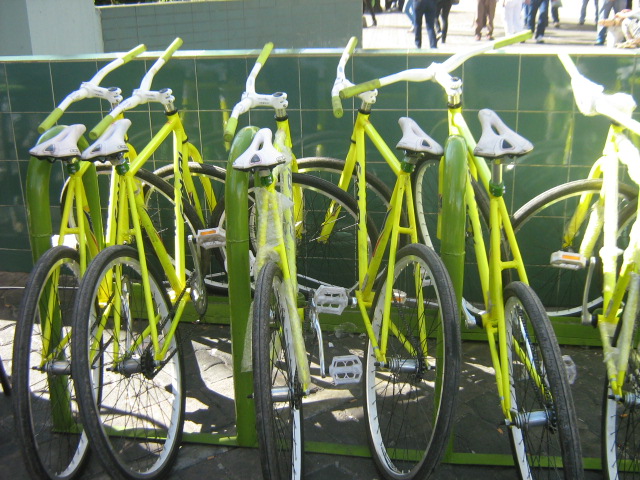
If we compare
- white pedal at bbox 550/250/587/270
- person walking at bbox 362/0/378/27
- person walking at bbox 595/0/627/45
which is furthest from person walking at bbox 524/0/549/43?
white pedal at bbox 550/250/587/270

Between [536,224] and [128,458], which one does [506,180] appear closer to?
[536,224]

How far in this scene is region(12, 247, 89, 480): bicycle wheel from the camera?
2.95m

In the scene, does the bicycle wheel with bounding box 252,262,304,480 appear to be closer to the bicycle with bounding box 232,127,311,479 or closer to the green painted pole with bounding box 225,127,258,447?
the bicycle with bounding box 232,127,311,479

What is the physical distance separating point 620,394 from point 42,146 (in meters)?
2.65

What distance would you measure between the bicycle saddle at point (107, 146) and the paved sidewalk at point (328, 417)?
144cm

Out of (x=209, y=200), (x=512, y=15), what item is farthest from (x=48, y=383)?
(x=512, y=15)

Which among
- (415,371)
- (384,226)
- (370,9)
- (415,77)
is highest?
(370,9)

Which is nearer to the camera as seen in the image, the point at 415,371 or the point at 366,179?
the point at 415,371

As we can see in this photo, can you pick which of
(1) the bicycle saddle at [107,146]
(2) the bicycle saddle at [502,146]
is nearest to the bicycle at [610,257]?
(2) the bicycle saddle at [502,146]

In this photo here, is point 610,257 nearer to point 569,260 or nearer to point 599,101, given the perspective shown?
point 569,260

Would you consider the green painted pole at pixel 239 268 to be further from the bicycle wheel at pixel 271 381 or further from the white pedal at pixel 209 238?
the white pedal at pixel 209 238

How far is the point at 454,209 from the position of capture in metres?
3.06

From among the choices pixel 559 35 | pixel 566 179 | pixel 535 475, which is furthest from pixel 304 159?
pixel 559 35

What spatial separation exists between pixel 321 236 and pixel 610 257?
1.83 meters
